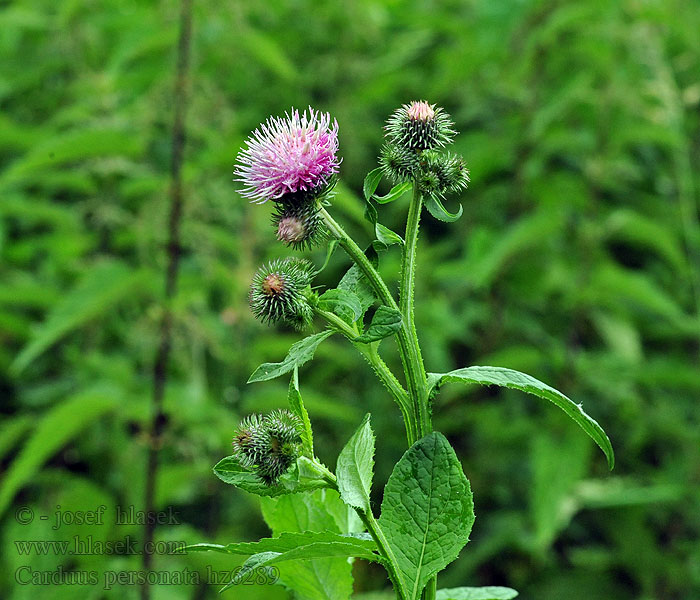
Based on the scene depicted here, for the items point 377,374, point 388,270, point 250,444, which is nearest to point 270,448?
point 250,444

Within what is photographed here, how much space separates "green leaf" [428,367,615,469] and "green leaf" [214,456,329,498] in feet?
0.53

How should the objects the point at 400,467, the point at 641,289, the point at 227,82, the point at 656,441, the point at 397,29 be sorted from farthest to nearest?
1. the point at 397,29
2. the point at 227,82
3. the point at 656,441
4. the point at 641,289
5. the point at 400,467

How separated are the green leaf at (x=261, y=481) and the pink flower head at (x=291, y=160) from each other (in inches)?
11.5

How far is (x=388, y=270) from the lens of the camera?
3162 millimetres

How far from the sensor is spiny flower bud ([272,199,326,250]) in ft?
2.97

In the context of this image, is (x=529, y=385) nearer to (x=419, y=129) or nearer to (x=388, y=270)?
(x=419, y=129)

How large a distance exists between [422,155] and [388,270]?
2.22m

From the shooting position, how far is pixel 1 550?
3.03 meters

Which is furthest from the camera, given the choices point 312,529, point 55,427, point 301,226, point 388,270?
point 388,270

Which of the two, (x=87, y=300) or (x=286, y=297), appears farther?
(x=87, y=300)

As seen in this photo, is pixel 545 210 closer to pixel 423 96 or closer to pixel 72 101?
pixel 423 96

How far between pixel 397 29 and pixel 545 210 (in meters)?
2.05

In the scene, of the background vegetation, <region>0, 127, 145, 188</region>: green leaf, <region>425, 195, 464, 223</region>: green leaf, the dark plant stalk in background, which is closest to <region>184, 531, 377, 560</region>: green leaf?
<region>425, 195, 464, 223</region>: green leaf

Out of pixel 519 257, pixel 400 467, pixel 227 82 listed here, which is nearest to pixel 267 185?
pixel 400 467
